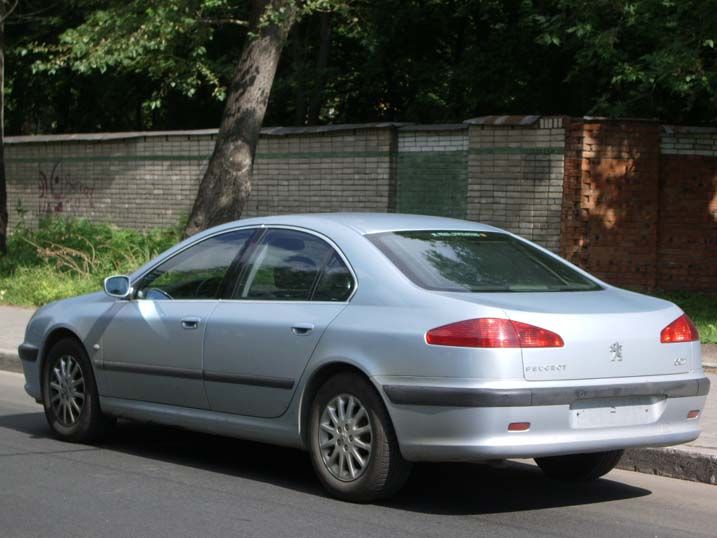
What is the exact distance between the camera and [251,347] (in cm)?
682

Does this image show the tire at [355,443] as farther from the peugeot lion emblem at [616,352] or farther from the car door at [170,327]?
the peugeot lion emblem at [616,352]

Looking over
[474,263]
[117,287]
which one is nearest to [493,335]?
[474,263]

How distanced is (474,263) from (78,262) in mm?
12727

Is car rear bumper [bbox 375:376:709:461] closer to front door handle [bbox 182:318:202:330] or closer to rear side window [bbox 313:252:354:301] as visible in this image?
rear side window [bbox 313:252:354:301]

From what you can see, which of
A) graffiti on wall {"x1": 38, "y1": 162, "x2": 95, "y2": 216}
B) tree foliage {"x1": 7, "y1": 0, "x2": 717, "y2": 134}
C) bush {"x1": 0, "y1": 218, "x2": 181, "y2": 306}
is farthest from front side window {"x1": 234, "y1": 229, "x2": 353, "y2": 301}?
graffiti on wall {"x1": 38, "y1": 162, "x2": 95, "y2": 216}

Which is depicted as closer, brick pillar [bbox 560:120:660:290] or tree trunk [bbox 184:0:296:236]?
brick pillar [bbox 560:120:660:290]

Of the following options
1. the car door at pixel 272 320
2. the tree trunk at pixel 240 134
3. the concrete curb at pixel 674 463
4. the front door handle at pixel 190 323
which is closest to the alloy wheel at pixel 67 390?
the front door handle at pixel 190 323

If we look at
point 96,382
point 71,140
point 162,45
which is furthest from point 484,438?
point 71,140

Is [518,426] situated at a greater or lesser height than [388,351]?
lesser

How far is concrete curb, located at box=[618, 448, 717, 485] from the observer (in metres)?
7.17

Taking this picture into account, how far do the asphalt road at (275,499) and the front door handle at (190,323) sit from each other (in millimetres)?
829

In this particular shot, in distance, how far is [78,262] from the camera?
1852 centimetres

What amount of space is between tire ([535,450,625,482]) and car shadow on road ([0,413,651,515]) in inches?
2.3

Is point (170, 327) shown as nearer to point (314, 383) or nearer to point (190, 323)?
point (190, 323)
